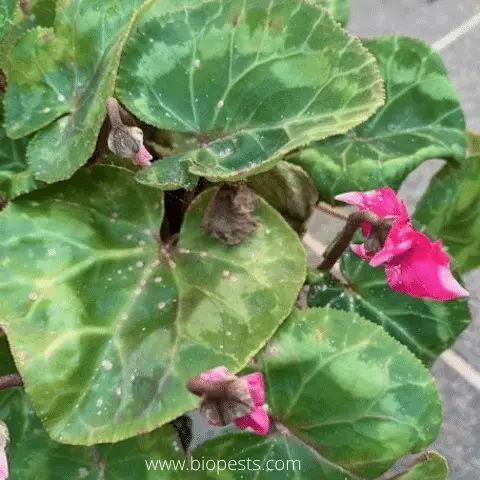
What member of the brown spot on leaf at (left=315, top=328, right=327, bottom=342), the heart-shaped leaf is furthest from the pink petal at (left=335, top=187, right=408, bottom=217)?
the heart-shaped leaf

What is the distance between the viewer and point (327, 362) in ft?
1.69

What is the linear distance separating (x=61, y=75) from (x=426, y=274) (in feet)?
1.05

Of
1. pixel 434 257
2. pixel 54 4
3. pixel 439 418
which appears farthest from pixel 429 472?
pixel 54 4

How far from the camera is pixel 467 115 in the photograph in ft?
3.36

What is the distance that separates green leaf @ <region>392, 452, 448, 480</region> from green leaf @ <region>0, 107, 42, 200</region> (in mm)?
348

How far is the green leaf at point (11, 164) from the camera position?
20.9 inches

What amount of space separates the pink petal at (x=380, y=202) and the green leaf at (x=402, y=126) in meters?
0.14

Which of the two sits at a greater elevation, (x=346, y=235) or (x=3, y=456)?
(x=346, y=235)

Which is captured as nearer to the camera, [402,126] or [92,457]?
[92,457]

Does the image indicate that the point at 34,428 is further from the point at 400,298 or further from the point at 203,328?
the point at 400,298

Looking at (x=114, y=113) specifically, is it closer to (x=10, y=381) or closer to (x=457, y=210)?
(x=10, y=381)

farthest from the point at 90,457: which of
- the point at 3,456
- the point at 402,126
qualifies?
the point at 402,126

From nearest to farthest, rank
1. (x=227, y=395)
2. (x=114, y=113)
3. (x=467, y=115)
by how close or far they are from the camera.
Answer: (x=227, y=395) → (x=114, y=113) → (x=467, y=115)

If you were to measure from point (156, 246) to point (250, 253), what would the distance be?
71mm
